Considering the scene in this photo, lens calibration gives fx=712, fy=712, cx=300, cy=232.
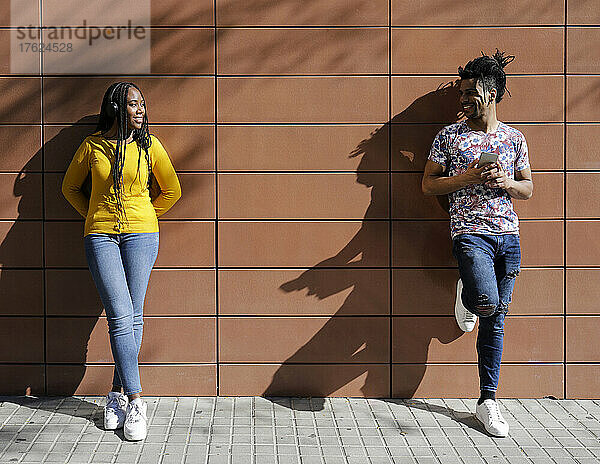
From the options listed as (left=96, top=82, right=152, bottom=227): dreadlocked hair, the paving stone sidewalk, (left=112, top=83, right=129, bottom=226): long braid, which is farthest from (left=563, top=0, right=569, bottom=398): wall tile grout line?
(left=112, top=83, right=129, bottom=226): long braid

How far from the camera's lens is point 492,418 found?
3.81m

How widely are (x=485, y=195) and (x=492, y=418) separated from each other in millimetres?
1201

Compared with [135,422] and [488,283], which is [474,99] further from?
[135,422]

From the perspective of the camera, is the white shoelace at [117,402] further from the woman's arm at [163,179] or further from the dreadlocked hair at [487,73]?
the dreadlocked hair at [487,73]

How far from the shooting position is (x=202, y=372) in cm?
434

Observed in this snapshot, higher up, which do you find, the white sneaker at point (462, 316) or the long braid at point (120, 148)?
the long braid at point (120, 148)

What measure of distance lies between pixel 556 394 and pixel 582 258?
85 cm

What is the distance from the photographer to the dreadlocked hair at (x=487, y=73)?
13.0ft

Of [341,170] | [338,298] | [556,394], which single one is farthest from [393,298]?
[556,394]

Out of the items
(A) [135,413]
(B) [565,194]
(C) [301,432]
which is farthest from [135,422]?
(B) [565,194]

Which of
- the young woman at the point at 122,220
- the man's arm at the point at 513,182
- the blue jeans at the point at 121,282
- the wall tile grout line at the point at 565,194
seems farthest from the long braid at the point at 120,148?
the wall tile grout line at the point at 565,194

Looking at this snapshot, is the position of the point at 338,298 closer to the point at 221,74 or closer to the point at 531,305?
the point at 531,305

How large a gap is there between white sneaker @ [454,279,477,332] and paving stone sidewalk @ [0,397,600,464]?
49 centimetres

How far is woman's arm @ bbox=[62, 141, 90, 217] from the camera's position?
3934mm
